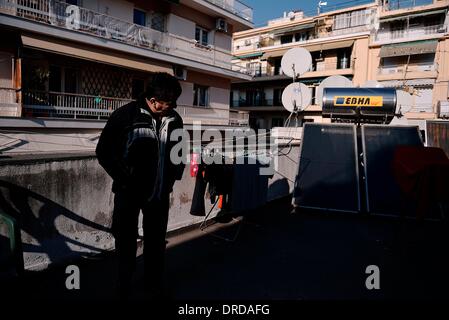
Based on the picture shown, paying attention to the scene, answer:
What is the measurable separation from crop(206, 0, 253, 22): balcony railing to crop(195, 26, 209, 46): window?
1847mm

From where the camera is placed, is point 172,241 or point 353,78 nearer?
point 172,241

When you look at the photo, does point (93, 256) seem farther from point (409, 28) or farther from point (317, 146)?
point (409, 28)

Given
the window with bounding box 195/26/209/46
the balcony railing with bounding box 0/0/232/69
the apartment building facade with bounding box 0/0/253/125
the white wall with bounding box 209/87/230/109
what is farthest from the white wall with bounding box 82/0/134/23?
the white wall with bounding box 209/87/230/109

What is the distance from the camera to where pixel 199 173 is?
4.31m

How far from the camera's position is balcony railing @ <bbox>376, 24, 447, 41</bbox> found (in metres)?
27.2

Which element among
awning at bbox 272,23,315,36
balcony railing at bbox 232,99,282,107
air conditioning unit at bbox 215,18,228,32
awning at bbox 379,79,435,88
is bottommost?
balcony railing at bbox 232,99,282,107

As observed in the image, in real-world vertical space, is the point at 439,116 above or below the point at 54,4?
below

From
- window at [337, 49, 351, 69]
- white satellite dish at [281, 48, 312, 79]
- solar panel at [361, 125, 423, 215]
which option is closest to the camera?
solar panel at [361, 125, 423, 215]

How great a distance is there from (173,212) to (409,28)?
3301 centimetres

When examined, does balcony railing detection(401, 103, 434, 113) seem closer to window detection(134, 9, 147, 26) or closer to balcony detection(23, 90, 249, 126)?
window detection(134, 9, 147, 26)

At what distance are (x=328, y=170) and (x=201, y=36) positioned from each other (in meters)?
16.6

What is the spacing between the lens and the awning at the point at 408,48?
2628 cm
